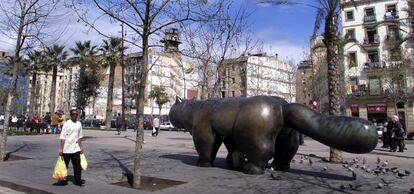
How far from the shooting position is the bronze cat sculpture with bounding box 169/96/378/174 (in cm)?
906

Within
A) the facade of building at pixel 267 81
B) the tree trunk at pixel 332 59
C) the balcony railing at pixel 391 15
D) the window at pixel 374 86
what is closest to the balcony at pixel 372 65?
the window at pixel 374 86

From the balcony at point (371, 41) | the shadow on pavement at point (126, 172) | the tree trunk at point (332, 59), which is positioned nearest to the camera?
the shadow on pavement at point (126, 172)

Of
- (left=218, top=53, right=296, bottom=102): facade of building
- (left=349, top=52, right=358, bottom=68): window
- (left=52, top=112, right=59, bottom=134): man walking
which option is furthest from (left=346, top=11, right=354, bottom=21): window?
(left=52, top=112, right=59, bottom=134): man walking

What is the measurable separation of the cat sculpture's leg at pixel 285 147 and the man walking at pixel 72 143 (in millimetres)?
4770

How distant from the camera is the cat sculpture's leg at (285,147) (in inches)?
423

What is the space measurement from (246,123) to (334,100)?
18.4 ft

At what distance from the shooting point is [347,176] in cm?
1027

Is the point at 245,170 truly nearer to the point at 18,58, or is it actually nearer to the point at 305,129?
the point at 305,129

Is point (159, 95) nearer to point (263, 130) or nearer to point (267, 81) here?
point (267, 81)

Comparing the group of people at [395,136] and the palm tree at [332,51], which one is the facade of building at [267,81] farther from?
the palm tree at [332,51]

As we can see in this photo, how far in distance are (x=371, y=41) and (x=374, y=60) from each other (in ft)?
8.20

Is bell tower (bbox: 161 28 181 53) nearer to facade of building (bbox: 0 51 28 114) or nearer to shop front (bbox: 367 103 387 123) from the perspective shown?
facade of building (bbox: 0 51 28 114)

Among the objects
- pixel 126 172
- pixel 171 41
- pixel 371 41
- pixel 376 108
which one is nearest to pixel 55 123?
pixel 126 172

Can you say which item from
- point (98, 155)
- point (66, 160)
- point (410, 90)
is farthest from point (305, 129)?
point (410, 90)
